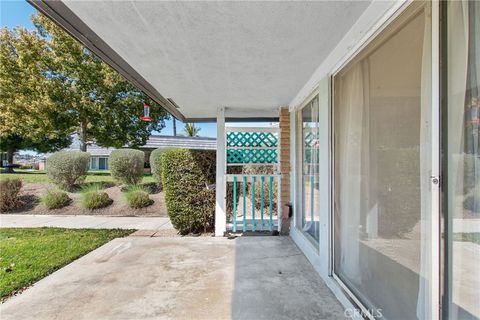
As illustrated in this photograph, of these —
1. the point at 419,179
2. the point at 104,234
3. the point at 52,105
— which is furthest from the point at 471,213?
the point at 52,105

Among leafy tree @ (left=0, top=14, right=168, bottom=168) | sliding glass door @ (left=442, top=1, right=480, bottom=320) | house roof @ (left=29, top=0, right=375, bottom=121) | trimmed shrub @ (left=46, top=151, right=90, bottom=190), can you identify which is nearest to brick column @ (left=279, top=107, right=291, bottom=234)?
house roof @ (left=29, top=0, right=375, bottom=121)

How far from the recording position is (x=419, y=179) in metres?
1.52

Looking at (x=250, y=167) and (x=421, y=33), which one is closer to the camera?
(x=421, y=33)

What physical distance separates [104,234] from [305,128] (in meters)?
4.33

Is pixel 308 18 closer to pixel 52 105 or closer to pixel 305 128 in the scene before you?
pixel 305 128

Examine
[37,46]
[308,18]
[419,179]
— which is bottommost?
[419,179]

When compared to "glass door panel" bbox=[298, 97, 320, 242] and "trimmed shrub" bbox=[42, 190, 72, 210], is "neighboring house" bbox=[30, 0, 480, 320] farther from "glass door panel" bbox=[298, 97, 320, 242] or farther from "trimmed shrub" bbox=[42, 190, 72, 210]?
"trimmed shrub" bbox=[42, 190, 72, 210]

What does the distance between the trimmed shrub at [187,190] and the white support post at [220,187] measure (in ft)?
0.74

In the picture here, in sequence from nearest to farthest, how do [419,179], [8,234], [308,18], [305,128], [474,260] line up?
[474,260] → [419,179] → [308,18] → [305,128] → [8,234]

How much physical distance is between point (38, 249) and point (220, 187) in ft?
10.2

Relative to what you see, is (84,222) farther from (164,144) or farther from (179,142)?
(179,142)

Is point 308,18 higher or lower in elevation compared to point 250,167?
higher

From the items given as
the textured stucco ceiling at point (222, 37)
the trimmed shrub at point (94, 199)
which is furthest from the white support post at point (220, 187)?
the trimmed shrub at point (94, 199)

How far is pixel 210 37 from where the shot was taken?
2516 millimetres
